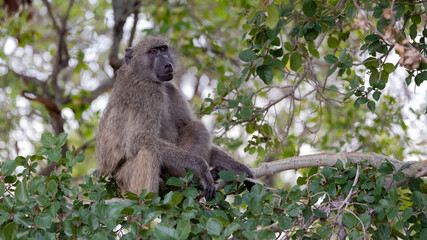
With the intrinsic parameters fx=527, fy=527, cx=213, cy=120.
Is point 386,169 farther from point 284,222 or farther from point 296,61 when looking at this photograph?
point 296,61

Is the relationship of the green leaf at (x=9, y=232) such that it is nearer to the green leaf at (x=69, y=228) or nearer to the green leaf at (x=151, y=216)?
the green leaf at (x=69, y=228)

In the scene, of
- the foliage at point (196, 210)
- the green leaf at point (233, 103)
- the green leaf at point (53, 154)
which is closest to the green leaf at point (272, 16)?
the foliage at point (196, 210)

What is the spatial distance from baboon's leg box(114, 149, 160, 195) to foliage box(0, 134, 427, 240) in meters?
0.80

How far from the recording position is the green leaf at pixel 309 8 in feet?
13.0

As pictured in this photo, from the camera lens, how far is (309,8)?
13.1ft

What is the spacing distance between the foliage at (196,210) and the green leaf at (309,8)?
1.21 metres

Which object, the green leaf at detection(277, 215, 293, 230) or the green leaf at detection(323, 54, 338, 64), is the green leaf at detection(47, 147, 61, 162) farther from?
the green leaf at detection(323, 54, 338, 64)

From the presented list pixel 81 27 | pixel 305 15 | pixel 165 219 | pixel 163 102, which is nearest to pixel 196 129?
pixel 163 102

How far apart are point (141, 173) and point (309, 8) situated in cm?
211

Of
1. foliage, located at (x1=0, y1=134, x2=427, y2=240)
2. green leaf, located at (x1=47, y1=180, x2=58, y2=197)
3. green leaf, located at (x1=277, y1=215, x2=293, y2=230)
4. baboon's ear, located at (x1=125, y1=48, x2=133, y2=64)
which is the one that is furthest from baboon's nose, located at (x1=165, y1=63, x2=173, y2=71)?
green leaf, located at (x1=277, y1=215, x2=293, y2=230)

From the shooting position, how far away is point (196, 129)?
5.54 metres

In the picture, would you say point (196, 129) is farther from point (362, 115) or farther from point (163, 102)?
point (362, 115)

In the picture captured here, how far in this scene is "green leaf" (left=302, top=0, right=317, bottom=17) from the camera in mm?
3953

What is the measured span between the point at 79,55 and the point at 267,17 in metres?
5.74
